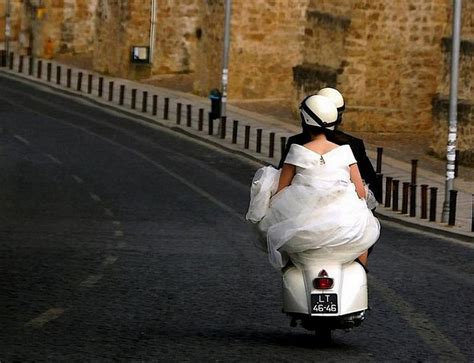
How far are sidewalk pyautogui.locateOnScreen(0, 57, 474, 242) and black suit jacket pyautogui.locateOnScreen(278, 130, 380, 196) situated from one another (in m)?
11.4

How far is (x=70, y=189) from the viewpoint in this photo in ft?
98.8

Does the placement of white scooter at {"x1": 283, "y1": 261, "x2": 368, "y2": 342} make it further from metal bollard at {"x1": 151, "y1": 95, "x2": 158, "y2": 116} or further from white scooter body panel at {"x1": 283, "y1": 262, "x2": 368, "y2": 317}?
metal bollard at {"x1": 151, "y1": 95, "x2": 158, "y2": 116}

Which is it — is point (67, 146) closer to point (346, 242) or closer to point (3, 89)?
point (3, 89)

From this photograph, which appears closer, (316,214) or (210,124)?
(316,214)

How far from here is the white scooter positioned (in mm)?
12227

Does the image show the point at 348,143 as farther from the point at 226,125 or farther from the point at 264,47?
the point at 264,47

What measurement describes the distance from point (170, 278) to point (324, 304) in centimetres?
507

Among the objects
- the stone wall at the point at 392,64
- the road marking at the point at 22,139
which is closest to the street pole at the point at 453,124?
the road marking at the point at 22,139

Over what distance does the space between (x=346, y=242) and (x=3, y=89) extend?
43360 mm

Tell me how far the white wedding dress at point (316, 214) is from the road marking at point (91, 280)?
3845 mm

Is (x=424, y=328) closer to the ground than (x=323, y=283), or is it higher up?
closer to the ground

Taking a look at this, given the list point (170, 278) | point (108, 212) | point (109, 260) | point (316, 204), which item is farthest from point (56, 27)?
point (316, 204)

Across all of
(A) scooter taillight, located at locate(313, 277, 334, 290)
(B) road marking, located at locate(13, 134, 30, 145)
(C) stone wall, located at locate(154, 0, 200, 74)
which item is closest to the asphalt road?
(A) scooter taillight, located at locate(313, 277, 334, 290)

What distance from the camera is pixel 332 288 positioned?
482 inches
